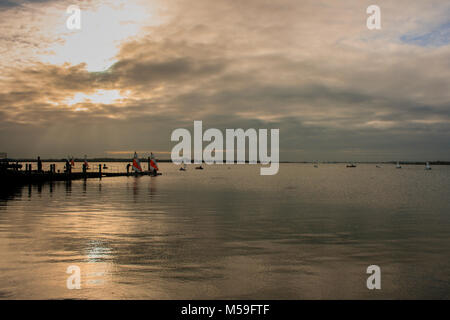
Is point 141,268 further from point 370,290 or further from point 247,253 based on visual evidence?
point 370,290

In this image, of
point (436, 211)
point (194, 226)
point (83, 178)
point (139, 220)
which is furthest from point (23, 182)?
point (436, 211)

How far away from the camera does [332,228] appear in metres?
22.2

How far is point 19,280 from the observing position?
11094mm

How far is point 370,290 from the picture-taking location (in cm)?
1084

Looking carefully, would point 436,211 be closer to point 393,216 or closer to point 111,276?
point 393,216

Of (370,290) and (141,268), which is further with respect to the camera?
(141,268)

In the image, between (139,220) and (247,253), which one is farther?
(139,220)

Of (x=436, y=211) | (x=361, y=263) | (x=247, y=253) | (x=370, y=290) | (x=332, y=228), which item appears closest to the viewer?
(x=370, y=290)

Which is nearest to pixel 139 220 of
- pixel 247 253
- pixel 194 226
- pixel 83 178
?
pixel 194 226

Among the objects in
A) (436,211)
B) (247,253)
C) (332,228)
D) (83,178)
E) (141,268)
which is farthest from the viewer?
(83,178)

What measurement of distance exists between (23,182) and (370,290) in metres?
60.0

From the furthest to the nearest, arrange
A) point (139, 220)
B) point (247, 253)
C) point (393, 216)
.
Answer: point (393, 216) → point (139, 220) → point (247, 253)
